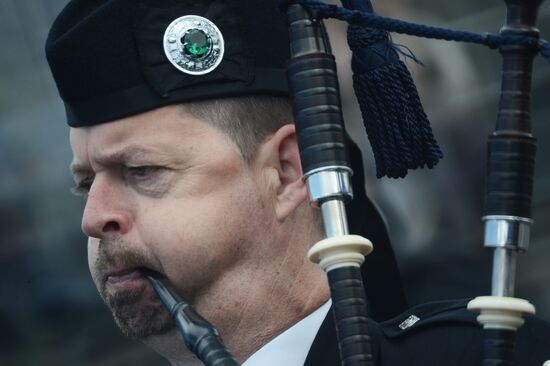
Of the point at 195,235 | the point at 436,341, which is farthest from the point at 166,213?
the point at 436,341

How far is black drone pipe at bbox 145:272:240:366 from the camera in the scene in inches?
127

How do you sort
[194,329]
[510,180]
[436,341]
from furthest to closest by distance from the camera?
[436,341] → [194,329] → [510,180]

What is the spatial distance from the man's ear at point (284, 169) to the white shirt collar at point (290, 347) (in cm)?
25

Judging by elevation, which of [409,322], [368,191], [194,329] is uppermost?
[368,191]

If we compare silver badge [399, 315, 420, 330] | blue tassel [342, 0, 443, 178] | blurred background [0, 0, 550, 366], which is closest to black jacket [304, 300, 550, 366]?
silver badge [399, 315, 420, 330]

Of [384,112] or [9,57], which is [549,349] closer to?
[384,112]

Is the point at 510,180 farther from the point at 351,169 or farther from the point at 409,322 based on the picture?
the point at 409,322

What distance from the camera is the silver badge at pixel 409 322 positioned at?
3664 mm

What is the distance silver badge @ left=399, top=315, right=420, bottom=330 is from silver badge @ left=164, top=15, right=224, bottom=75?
712 millimetres

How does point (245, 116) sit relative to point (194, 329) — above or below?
above

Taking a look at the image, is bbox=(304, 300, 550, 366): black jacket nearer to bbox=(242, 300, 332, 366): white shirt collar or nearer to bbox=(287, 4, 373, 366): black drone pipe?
bbox=(242, 300, 332, 366): white shirt collar

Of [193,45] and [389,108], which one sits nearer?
[389,108]

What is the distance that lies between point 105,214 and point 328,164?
2.69 ft

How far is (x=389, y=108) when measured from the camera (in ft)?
11.5
